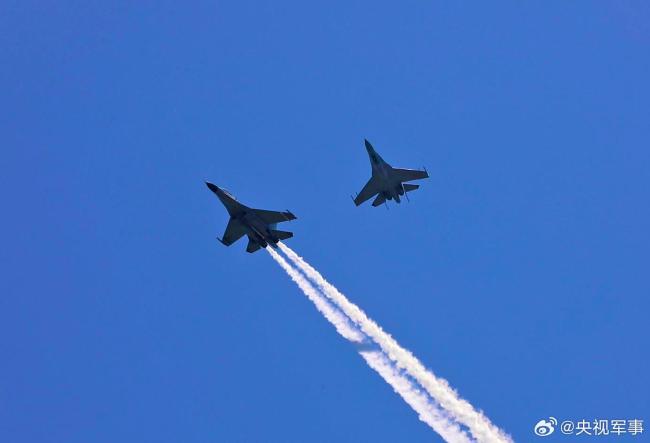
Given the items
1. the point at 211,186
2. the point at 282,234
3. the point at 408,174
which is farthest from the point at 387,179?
the point at 211,186

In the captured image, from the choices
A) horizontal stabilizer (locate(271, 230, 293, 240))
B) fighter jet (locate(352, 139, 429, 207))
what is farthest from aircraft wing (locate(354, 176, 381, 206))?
horizontal stabilizer (locate(271, 230, 293, 240))

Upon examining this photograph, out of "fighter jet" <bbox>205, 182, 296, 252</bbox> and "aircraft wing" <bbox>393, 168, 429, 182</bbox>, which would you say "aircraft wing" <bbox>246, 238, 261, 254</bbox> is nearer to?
"fighter jet" <bbox>205, 182, 296, 252</bbox>

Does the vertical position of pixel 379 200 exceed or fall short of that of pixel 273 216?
Result: it exceeds it

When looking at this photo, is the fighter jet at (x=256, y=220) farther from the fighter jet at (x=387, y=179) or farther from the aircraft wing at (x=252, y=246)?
the fighter jet at (x=387, y=179)

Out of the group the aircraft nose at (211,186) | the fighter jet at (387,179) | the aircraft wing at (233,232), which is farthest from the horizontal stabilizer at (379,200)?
the aircraft nose at (211,186)

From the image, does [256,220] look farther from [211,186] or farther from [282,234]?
[211,186]

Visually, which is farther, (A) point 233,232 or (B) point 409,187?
(B) point 409,187
